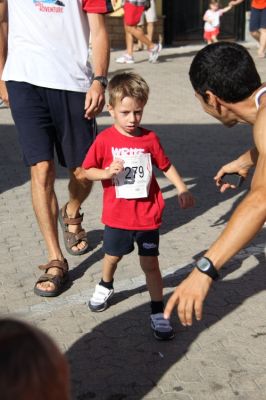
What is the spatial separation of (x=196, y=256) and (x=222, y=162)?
2.69m

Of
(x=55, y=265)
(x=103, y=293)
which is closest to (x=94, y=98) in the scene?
(x=55, y=265)

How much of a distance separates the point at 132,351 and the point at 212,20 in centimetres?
1279

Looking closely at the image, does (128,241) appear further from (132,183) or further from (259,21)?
(259,21)

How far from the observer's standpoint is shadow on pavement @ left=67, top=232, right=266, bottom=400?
360cm

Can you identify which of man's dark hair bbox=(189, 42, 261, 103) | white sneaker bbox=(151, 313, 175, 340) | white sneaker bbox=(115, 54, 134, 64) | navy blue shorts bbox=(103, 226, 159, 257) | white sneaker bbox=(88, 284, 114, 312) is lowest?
white sneaker bbox=(115, 54, 134, 64)

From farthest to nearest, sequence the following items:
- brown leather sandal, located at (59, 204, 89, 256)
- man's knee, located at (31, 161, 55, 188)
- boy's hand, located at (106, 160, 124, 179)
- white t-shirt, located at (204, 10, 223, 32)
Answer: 1. white t-shirt, located at (204, 10, 223, 32)
2. brown leather sandal, located at (59, 204, 89, 256)
3. man's knee, located at (31, 161, 55, 188)
4. boy's hand, located at (106, 160, 124, 179)

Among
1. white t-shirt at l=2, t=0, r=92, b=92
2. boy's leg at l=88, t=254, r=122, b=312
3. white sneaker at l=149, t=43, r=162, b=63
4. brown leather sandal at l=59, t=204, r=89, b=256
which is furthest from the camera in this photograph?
white sneaker at l=149, t=43, r=162, b=63

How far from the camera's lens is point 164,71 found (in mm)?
13891

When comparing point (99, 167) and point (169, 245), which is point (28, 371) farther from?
point (169, 245)

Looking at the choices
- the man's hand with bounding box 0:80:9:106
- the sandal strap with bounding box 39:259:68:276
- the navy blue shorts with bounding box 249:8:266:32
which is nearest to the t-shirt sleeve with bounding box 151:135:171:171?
the sandal strap with bounding box 39:259:68:276

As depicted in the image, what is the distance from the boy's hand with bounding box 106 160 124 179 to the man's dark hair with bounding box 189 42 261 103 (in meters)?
0.66

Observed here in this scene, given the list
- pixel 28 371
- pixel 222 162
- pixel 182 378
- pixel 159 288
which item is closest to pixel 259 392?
pixel 182 378

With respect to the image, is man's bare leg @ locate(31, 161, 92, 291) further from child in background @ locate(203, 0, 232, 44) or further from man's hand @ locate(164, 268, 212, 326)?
child in background @ locate(203, 0, 232, 44)

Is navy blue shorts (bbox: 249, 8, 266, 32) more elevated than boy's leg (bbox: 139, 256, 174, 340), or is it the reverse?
boy's leg (bbox: 139, 256, 174, 340)
